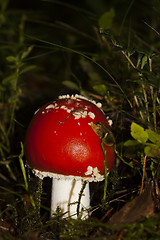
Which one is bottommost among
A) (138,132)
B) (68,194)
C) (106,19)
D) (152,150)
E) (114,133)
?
(68,194)

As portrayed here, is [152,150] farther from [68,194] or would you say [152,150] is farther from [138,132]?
[68,194]

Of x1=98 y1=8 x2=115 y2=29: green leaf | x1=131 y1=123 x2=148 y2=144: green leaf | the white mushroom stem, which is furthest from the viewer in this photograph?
the white mushroom stem

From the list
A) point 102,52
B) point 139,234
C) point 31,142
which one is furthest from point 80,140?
point 102,52

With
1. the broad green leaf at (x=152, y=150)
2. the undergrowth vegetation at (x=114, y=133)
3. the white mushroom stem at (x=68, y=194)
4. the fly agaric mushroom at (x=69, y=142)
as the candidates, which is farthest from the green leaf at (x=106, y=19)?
the white mushroom stem at (x=68, y=194)

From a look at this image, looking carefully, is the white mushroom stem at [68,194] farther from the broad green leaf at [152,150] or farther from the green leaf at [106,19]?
the green leaf at [106,19]

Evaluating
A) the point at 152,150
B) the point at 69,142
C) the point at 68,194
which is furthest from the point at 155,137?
the point at 68,194

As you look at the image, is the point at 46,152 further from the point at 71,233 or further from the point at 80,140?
the point at 71,233

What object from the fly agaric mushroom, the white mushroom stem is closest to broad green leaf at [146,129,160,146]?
the fly agaric mushroom

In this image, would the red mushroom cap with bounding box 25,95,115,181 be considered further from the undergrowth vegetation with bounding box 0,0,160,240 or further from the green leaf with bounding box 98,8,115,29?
the green leaf with bounding box 98,8,115,29
